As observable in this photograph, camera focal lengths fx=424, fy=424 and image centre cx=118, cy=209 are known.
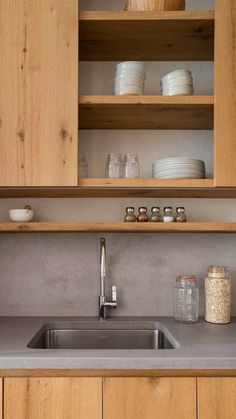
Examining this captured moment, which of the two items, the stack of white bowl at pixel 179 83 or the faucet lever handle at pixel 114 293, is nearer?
the stack of white bowl at pixel 179 83

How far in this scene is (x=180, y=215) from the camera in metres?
1.96

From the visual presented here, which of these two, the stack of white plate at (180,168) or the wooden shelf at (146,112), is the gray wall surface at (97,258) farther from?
the stack of white plate at (180,168)

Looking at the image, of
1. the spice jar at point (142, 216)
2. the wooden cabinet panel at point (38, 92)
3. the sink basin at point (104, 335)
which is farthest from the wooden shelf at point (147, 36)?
the sink basin at point (104, 335)

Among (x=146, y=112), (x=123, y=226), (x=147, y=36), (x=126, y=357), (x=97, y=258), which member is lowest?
(x=126, y=357)

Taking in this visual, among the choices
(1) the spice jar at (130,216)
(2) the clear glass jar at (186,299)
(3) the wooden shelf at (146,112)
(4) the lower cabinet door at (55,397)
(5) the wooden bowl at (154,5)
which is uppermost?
(5) the wooden bowl at (154,5)

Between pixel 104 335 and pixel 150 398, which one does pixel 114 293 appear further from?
pixel 150 398

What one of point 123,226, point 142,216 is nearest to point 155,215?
point 142,216

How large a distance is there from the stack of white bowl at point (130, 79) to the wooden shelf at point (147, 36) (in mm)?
159

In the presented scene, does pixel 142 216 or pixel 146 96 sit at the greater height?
pixel 146 96

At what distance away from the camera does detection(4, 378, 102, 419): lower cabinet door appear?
1.41 m

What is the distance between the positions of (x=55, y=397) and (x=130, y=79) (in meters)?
1.29

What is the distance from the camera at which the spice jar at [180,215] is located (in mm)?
1950

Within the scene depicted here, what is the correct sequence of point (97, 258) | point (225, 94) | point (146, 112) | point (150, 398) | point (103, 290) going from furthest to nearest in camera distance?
1. point (97, 258)
2. point (103, 290)
3. point (146, 112)
4. point (225, 94)
5. point (150, 398)

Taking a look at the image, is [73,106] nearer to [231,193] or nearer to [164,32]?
[164,32]
